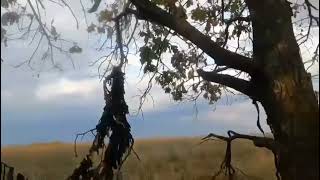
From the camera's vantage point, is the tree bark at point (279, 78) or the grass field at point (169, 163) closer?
the tree bark at point (279, 78)

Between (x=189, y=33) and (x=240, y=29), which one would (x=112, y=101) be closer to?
(x=189, y=33)

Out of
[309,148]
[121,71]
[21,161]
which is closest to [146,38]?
[121,71]

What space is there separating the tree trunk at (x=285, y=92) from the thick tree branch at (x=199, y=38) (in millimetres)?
194

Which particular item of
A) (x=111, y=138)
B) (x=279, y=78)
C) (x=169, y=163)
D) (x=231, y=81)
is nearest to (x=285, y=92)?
(x=279, y=78)

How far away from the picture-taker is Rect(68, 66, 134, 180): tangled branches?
8805 mm

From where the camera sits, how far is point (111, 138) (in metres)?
8.84

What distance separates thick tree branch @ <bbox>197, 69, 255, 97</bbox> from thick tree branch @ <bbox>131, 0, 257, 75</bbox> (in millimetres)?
237

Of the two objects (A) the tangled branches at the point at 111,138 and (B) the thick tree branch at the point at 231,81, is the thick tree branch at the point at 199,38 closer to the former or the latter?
(B) the thick tree branch at the point at 231,81

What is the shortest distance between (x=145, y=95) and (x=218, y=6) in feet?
6.62

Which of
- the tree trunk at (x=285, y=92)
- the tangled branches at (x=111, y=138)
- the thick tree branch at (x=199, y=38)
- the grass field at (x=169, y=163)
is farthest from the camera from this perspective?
the grass field at (x=169, y=163)

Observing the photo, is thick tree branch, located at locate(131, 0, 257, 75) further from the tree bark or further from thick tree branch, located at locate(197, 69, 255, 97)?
thick tree branch, located at locate(197, 69, 255, 97)

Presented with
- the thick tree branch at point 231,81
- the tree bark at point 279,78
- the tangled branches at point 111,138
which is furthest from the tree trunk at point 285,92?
the tangled branches at point 111,138

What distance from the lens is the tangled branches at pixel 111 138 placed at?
8.80m

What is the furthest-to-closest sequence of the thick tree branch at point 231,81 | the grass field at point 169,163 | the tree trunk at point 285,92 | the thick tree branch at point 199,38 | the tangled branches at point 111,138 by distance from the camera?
1. the grass field at point 169,163
2. the tangled branches at point 111,138
3. the thick tree branch at point 231,81
4. the thick tree branch at point 199,38
5. the tree trunk at point 285,92
